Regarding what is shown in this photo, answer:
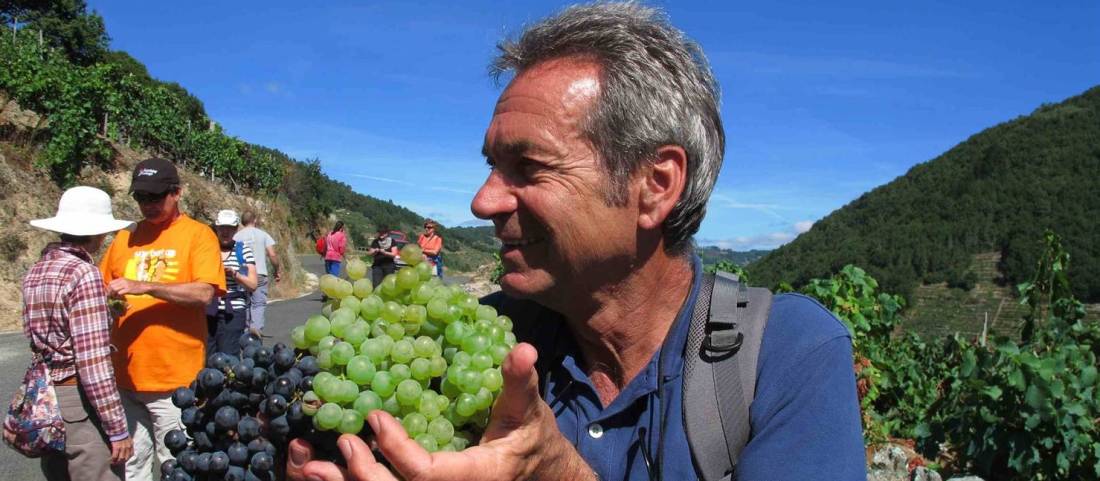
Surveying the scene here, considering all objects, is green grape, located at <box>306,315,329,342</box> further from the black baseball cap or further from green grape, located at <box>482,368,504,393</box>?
the black baseball cap

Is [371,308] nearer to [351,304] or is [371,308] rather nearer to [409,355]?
[351,304]

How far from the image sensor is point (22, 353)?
1101cm

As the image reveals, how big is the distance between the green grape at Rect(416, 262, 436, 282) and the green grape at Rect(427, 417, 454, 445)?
341 millimetres

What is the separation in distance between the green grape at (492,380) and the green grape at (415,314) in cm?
21

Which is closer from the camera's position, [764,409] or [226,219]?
[764,409]

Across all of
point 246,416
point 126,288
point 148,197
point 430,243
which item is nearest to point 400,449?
point 246,416

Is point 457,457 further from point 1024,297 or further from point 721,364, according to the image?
point 1024,297

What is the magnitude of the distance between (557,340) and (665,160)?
614 mm

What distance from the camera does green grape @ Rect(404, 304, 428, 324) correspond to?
4.94 feet

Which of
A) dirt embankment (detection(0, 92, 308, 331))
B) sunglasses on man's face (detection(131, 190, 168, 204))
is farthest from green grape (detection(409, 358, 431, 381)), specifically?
dirt embankment (detection(0, 92, 308, 331))

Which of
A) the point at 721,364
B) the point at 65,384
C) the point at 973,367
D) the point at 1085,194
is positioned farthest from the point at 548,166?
the point at 1085,194

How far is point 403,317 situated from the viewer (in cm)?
153

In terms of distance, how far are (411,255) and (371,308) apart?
0.16 meters

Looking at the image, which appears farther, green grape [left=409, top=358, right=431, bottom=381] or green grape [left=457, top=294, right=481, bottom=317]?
green grape [left=457, top=294, right=481, bottom=317]
